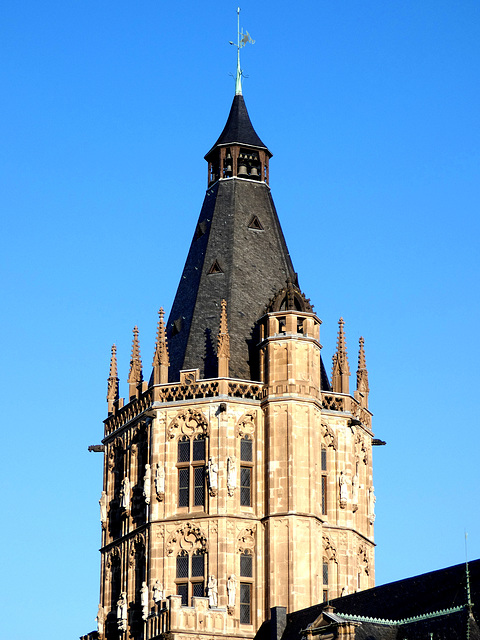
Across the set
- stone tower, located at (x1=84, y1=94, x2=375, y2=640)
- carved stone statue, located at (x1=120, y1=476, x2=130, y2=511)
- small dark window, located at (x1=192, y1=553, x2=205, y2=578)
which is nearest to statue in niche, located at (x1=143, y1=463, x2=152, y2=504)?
stone tower, located at (x1=84, y1=94, x2=375, y2=640)

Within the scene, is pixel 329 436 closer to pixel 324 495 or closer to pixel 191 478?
pixel 324 495

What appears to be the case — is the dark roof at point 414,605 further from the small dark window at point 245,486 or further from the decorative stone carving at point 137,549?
the decorative stone carving at point 137,549

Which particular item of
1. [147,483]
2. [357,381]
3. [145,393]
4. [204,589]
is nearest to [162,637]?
[204,589]

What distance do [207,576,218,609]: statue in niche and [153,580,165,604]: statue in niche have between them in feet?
6.94

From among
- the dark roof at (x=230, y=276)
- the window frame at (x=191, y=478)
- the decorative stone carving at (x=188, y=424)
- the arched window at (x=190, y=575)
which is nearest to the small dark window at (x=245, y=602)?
the arched window at (x=190, y=575)

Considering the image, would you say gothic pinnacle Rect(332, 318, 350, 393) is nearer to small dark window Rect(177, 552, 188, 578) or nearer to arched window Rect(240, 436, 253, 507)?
arched window Rect(240, 436, 253, 507)

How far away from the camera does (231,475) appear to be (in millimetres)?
65875

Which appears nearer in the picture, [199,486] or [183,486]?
[199,486]

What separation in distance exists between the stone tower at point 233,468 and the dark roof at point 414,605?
13.9 ft

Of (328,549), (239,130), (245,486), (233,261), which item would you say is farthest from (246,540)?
(239,130)

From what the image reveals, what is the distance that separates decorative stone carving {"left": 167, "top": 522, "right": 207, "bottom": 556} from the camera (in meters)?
65.5

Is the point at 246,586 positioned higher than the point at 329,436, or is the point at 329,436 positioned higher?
the point at 329,436

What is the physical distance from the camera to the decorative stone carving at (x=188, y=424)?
67.3m

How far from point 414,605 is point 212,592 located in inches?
423
